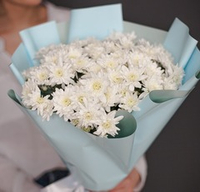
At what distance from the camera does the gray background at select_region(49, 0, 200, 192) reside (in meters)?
1.10

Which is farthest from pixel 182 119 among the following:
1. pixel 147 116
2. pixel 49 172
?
pixel 147 116

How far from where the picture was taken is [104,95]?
1.83ft

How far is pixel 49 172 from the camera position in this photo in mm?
913

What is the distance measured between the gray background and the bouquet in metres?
0.38

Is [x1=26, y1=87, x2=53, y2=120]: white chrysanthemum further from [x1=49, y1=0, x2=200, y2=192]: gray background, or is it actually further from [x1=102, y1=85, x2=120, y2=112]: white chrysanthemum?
[x1=49, y1=0, x2=200, y2=192]: gray background

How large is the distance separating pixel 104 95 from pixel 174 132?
683mm

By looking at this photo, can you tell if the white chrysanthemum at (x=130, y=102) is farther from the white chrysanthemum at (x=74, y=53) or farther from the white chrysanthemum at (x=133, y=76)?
the white chrysanthemum at (x=74, y=53)

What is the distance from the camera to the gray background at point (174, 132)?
3.61 ft

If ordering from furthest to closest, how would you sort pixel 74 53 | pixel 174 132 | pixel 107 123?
1. pixel 174 132
2. pixel 74 53
3. pixel 107 123

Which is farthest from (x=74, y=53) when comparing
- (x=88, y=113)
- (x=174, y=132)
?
(x=174, y=132)

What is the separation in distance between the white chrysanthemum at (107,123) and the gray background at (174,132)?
620 millimetres

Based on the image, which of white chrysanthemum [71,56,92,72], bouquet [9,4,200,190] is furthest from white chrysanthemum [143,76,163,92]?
white chrysanthemum [71,56,92,72]

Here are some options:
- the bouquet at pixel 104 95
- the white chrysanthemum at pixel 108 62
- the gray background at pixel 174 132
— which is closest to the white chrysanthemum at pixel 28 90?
the bouquet at pixel 104 95

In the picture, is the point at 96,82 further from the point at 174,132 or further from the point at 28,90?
the point at 174,132
